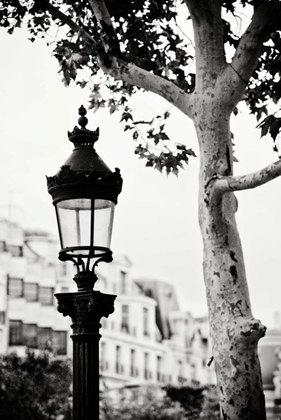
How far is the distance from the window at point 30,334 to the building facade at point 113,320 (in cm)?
6

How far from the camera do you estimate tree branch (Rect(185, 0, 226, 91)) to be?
9391mm

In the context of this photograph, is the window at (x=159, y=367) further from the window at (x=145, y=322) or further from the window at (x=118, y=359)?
the window at (x=118, y=359)

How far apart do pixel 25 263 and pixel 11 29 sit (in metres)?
46.1

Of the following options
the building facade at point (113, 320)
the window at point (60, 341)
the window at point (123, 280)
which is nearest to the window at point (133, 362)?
the building facade at point (113, 320)

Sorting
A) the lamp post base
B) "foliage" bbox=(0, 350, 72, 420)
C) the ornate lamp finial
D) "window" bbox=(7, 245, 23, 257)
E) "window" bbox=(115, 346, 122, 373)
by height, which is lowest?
the lamp post base

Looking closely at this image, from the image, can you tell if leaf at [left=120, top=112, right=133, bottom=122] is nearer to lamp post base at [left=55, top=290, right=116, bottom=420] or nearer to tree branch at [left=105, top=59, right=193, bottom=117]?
tree branch at [left=105, top=59, right=193, bottom=117]

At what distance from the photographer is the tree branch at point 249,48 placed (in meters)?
9.25

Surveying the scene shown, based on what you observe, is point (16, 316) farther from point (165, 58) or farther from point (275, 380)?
point (165, 58)

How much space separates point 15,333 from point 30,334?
3.30 ft

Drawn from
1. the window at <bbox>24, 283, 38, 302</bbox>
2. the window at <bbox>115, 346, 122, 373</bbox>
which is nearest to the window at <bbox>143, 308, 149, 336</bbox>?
the window at <bbox>115, 346, 122, 373</bbox>

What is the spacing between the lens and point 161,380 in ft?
223

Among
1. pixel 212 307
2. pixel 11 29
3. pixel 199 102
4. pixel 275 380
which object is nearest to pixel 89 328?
pixel 212 307

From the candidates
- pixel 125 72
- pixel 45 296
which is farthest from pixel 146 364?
pixel 125 72

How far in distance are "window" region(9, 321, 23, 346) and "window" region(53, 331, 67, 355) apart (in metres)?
2.00
